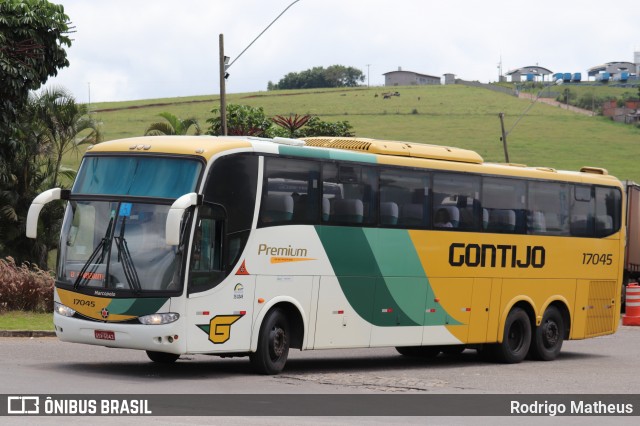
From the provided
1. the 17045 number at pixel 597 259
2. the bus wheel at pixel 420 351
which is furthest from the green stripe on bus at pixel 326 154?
Answer: the 17045 number at pixel 597 259

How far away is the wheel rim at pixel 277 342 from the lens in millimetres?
16922

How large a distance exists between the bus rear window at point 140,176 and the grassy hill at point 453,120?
2568 inches

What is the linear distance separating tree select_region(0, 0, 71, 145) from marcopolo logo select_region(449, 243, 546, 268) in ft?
49.5

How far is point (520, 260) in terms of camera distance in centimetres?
2169

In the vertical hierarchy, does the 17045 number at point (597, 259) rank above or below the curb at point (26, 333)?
above

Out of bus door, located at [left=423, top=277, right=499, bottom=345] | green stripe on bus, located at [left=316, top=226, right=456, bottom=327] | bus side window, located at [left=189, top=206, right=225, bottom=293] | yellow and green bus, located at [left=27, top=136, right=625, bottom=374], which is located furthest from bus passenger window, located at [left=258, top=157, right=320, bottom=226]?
bus door, located at [left=423, top=277, right=499, bottom=345]

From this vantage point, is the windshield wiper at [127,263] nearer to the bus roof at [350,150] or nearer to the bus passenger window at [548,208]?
the bus roof at [350,150]

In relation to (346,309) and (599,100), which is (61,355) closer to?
(346,309)

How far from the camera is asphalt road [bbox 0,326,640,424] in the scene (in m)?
14.5

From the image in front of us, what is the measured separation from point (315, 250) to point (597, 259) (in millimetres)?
8135

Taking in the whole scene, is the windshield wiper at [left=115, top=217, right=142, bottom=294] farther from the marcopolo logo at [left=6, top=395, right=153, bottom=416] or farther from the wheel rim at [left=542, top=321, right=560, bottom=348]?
the wheel rim at [left=542, top=321, right=560, bottom=348]

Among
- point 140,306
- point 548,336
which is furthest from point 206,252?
point 548,336

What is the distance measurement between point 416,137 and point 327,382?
2976 inches

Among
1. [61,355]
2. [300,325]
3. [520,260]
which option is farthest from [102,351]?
[520,260]
